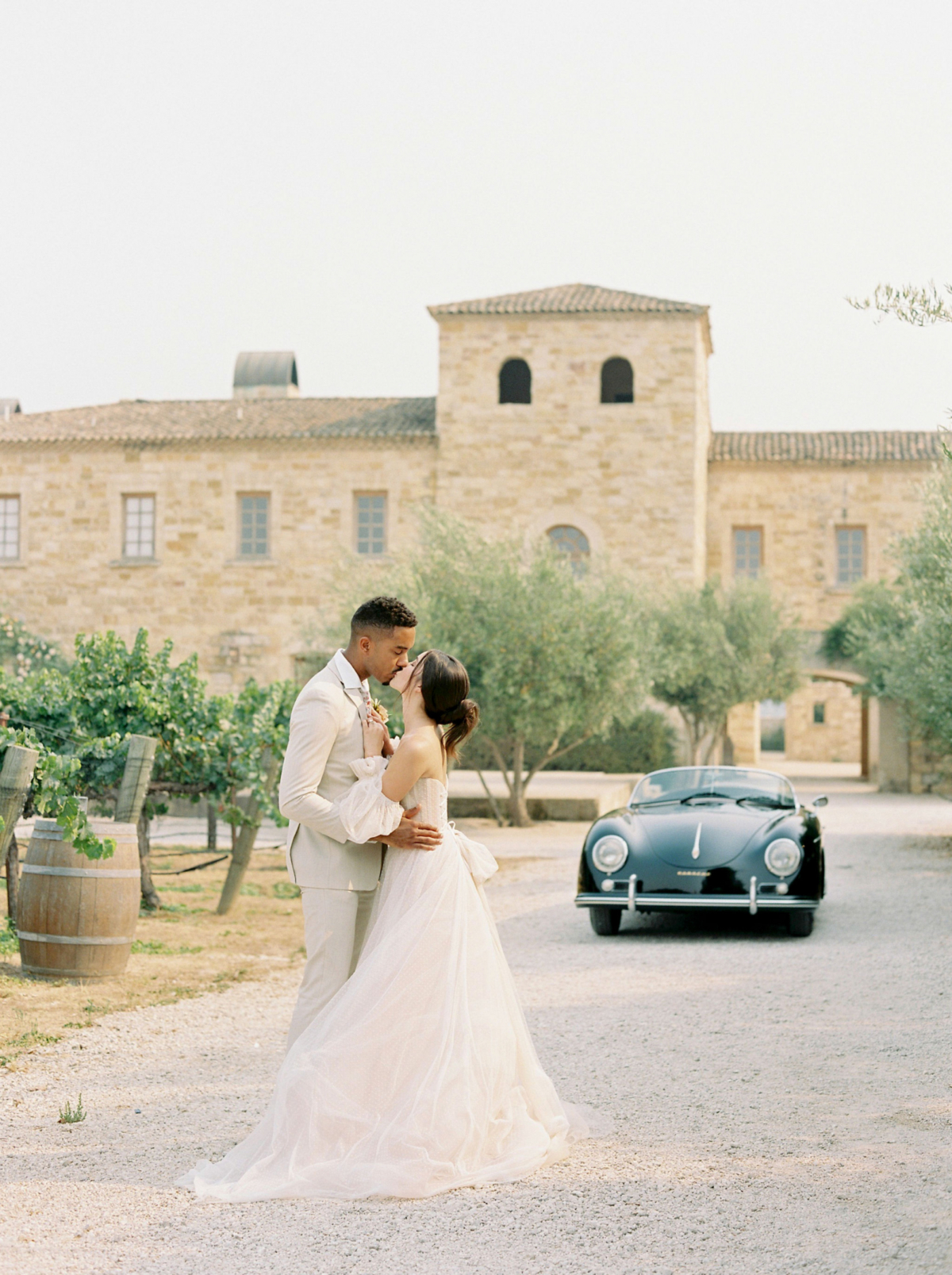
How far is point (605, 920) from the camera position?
902 cm

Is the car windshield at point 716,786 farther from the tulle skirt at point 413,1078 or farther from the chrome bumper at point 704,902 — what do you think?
the tulle skirt at point 413,1078

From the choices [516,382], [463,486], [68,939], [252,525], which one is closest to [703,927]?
[68,939]

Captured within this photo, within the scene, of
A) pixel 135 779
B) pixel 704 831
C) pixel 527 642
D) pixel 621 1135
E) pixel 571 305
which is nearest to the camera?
pixel 621 1135

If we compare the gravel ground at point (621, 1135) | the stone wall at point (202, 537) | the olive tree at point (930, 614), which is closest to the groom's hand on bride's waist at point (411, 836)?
the gravel ground at point (621, 1135)

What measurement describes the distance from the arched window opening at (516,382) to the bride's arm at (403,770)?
2703 centimetres

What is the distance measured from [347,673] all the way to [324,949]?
881 mm

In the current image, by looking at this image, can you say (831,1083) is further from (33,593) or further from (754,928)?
(33,593)

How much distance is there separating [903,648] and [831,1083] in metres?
12.3

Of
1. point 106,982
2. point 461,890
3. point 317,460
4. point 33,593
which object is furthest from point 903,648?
point 33,593

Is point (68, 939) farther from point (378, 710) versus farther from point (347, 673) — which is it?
point (347, 673)

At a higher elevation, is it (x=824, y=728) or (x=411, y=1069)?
(x=824, y=728)

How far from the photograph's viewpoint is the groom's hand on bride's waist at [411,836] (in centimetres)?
415

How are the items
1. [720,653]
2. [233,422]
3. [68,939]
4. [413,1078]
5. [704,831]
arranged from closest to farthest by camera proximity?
1. [413,1078]
2. [68,939]
3. [704,831]
4. [720,653]
5. [233,422]

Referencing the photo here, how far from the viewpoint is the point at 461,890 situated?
427 centimetres
